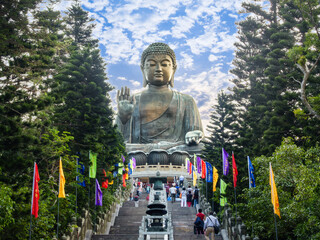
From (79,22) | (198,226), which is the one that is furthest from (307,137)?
(79,22)

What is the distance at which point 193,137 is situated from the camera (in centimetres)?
2930

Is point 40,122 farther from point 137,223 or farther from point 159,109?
point 159,109

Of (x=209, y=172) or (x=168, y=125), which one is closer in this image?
(x=209, y=172)

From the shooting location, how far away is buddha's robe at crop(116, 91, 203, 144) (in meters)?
32.3

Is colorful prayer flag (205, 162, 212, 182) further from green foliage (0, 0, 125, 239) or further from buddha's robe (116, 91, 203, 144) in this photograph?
buddha's robe (116, 91, 203, 144)

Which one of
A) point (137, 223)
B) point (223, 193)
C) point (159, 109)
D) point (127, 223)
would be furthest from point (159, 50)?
point (223, 193)

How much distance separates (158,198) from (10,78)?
8.42 metres

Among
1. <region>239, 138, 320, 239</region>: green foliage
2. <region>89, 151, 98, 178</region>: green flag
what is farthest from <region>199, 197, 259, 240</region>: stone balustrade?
<region>89, 151, 98, 178</region>: green flag

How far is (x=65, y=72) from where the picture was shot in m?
16.1

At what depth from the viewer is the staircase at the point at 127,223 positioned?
40.0ft

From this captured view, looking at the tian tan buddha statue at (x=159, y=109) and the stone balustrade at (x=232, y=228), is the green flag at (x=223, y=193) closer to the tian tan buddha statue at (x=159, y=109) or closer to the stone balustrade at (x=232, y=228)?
the stone balustrade at (x=232, y=228)

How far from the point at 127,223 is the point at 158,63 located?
60.2 feet

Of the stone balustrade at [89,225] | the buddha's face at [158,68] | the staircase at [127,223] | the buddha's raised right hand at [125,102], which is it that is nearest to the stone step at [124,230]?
the staircase at [127,223]

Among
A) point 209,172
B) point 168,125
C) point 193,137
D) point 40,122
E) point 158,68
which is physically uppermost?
point 158,68
